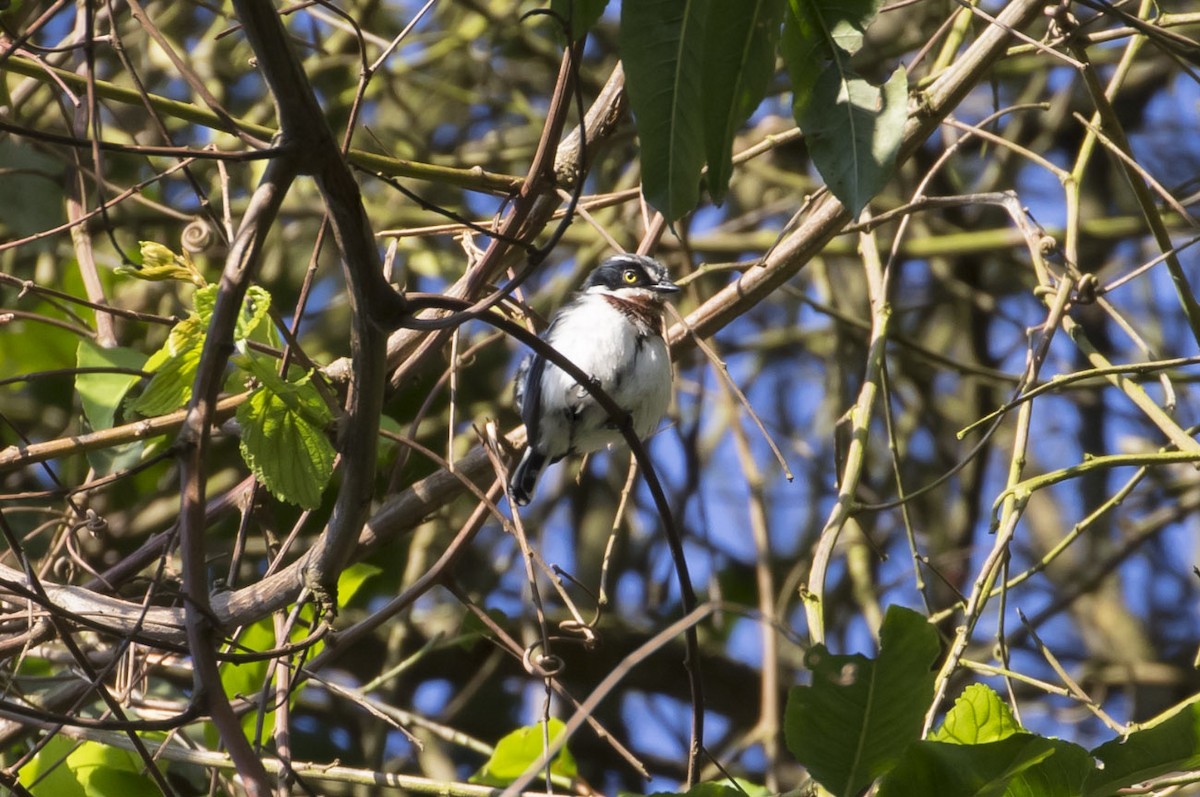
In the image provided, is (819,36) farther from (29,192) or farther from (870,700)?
(29,192)

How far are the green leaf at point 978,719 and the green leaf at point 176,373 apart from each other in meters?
1.57

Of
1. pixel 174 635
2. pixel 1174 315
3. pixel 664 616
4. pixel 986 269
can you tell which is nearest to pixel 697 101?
pixel 174 635

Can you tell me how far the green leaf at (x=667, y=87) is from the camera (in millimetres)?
2178

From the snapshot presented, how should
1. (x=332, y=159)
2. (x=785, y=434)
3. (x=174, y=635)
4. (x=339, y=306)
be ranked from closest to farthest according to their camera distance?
1. (x=332, y=159)
2. (x=174, y=635)
3. (x=339, y=306)
4. (x=785, y=434)

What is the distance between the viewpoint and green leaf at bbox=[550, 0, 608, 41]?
2.20 m

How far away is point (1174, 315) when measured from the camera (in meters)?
6.84

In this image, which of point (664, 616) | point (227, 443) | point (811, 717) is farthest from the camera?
point (664, 616)

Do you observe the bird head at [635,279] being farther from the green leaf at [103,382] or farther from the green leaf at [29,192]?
the green leaf at [29,192]

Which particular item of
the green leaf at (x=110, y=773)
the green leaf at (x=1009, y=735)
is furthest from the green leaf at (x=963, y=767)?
the green leaf at (x=110, y=773)

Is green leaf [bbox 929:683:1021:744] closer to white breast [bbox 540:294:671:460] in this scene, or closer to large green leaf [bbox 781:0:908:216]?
large green leaf [bbox 781:0:908:216]

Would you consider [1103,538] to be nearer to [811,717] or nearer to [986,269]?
[986,269]

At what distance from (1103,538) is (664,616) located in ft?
8.09

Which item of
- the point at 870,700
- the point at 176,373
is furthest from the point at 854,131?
the point at 176,373

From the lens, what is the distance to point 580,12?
2203mm
